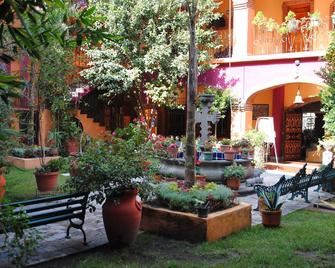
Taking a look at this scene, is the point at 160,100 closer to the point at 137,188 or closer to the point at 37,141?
the point at 37,141

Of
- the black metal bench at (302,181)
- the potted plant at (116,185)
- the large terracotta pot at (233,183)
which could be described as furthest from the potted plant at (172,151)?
the potted plant at (116,185)

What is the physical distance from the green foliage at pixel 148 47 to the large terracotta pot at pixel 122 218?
9.92 meters

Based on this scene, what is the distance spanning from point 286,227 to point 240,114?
8.98 metres

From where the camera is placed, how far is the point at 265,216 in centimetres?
677

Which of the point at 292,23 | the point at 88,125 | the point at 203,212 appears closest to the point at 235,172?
the point at 203,212

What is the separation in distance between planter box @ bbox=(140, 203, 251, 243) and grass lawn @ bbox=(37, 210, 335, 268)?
0.38 ft

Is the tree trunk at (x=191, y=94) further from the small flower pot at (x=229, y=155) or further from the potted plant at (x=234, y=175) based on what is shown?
the small flower pot at (x=229, y=155)

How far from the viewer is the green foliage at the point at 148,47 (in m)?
14.9

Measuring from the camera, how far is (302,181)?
29.6 ft

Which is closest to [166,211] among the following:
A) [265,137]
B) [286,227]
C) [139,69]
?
[286,227]

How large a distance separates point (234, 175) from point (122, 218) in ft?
16.3

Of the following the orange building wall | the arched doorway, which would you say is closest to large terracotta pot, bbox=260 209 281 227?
the orange building wall

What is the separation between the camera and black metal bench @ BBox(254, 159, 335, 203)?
27.1 ft

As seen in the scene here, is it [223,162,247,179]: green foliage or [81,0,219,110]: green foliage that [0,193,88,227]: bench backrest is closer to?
[223,162,247,179]: green foliage
